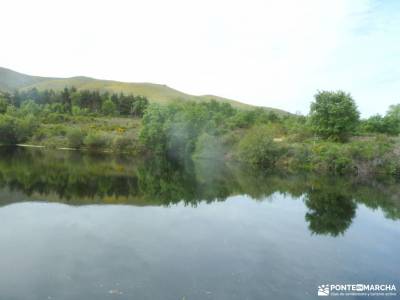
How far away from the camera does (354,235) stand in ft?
61.7

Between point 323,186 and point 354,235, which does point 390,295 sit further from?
point 323,186

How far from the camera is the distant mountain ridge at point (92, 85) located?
176375 mm

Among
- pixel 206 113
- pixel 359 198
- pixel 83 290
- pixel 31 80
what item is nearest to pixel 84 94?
pixel 206 113

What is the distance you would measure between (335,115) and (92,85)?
154854 mm

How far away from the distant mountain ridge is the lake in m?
146

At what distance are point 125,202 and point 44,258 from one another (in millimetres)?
11577

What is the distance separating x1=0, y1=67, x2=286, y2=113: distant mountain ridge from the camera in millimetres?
176375

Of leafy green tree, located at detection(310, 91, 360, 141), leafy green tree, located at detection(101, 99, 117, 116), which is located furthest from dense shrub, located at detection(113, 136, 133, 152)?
leafy green tree, located at detection(101, 99, 117, 116)

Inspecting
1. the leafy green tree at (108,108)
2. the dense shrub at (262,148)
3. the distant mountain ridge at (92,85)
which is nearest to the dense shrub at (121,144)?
the dense shrub at (262,148)
